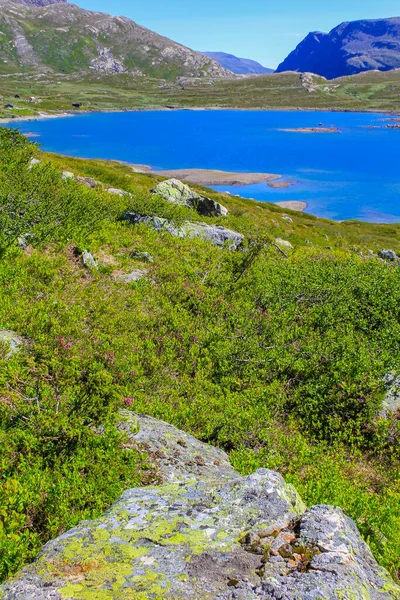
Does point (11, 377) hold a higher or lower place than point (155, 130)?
lower

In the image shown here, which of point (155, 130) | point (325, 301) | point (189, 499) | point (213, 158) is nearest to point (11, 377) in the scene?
point (189, 499)

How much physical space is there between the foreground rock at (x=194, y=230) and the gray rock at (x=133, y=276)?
5.52 metres

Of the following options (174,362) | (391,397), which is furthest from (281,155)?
(174,362)

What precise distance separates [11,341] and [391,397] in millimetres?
10142

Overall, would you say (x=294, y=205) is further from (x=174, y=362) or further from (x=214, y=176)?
(x=174, y=362)

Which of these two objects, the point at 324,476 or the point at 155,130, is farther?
the point at 155,130

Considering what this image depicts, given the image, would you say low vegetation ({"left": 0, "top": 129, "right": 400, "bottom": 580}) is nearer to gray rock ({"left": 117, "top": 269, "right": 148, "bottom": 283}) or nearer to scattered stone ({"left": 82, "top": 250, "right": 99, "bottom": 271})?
scattered stone ({"left": 82, "top": 250, "right": 99, "bottom": 271})

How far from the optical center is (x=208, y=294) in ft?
51.8

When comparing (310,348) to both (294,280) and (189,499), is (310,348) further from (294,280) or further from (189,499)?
(189,499)

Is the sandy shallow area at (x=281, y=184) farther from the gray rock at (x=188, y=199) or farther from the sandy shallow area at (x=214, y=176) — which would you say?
the gray rock at (x=188, y=199)

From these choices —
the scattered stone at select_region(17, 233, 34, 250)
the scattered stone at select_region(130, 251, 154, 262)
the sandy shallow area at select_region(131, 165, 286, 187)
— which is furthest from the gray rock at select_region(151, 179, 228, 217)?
the sandy shallow area at select_region(131, 165, 286, 187)

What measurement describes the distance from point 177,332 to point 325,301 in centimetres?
630

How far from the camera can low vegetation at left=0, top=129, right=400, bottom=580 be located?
6637 millimetres

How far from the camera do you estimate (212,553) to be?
4.48m
